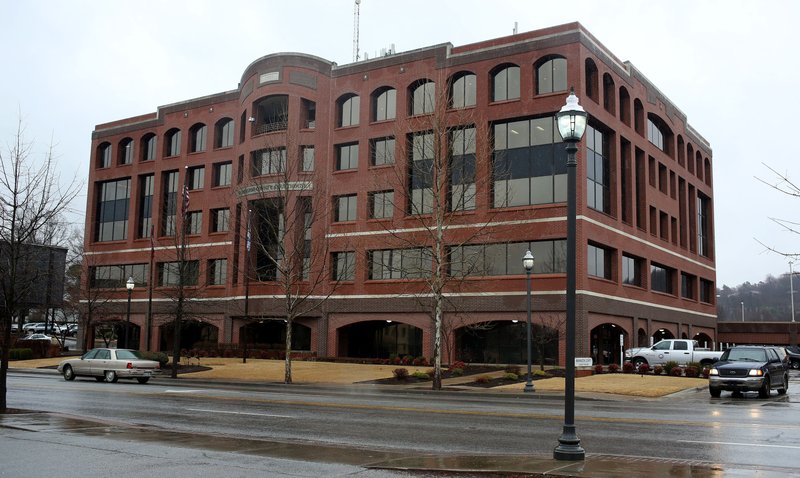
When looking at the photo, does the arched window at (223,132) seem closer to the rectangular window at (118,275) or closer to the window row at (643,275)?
the rectangular window at (118,275)

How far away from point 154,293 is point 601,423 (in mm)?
47171

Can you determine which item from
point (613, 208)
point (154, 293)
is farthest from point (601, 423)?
point (154, 293)

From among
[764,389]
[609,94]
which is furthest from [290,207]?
[764,389]

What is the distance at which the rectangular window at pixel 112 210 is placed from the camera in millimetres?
60856

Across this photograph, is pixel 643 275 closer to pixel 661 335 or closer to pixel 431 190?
pixel 661 335

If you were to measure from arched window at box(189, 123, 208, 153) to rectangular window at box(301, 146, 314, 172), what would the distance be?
12.3 m

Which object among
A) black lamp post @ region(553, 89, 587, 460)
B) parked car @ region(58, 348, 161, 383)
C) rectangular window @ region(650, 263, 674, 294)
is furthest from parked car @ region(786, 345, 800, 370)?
black lamp post @ region(553, 89, 587, 460)

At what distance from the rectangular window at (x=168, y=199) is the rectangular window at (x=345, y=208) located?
15585 millimetres

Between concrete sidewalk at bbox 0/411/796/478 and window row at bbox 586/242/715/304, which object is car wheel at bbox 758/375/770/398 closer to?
window row at bbox 586/242/715/304

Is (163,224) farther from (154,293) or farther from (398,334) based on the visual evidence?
(398,334)

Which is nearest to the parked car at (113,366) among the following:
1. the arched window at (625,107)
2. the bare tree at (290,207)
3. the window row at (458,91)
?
the bare tree at (290,207)

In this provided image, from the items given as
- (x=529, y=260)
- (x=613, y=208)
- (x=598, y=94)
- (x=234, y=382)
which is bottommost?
(x=234, y=382)

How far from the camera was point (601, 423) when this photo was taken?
15734 mm

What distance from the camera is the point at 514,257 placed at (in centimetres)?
4009
